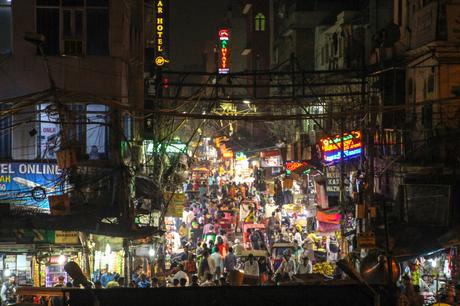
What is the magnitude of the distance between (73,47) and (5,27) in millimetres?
2088

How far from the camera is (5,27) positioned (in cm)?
2273

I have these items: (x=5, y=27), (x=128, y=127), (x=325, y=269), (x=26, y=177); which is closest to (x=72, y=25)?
(x=5, y=27)

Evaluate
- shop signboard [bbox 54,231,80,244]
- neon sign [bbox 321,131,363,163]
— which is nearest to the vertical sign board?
neon sign [bbox 321,131,363,163]

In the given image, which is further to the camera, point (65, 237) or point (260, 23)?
point (260, 23)

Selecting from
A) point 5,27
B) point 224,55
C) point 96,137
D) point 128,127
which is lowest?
point 96,137

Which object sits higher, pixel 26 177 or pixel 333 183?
pixel 26 177

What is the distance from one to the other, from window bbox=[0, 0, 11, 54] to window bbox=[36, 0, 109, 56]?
2.91 ft

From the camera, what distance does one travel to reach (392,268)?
47.4ft

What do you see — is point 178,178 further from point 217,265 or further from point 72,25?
point 72,25

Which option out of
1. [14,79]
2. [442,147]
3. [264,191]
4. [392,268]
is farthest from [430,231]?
[264,191]

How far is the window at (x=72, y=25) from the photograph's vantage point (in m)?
22.8

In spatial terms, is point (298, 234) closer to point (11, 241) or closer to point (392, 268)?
point (11, 241)

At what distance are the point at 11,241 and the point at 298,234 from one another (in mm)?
15106

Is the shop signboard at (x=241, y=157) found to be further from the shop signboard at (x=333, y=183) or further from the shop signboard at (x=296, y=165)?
the shop signboard at (x=333, y=183)
